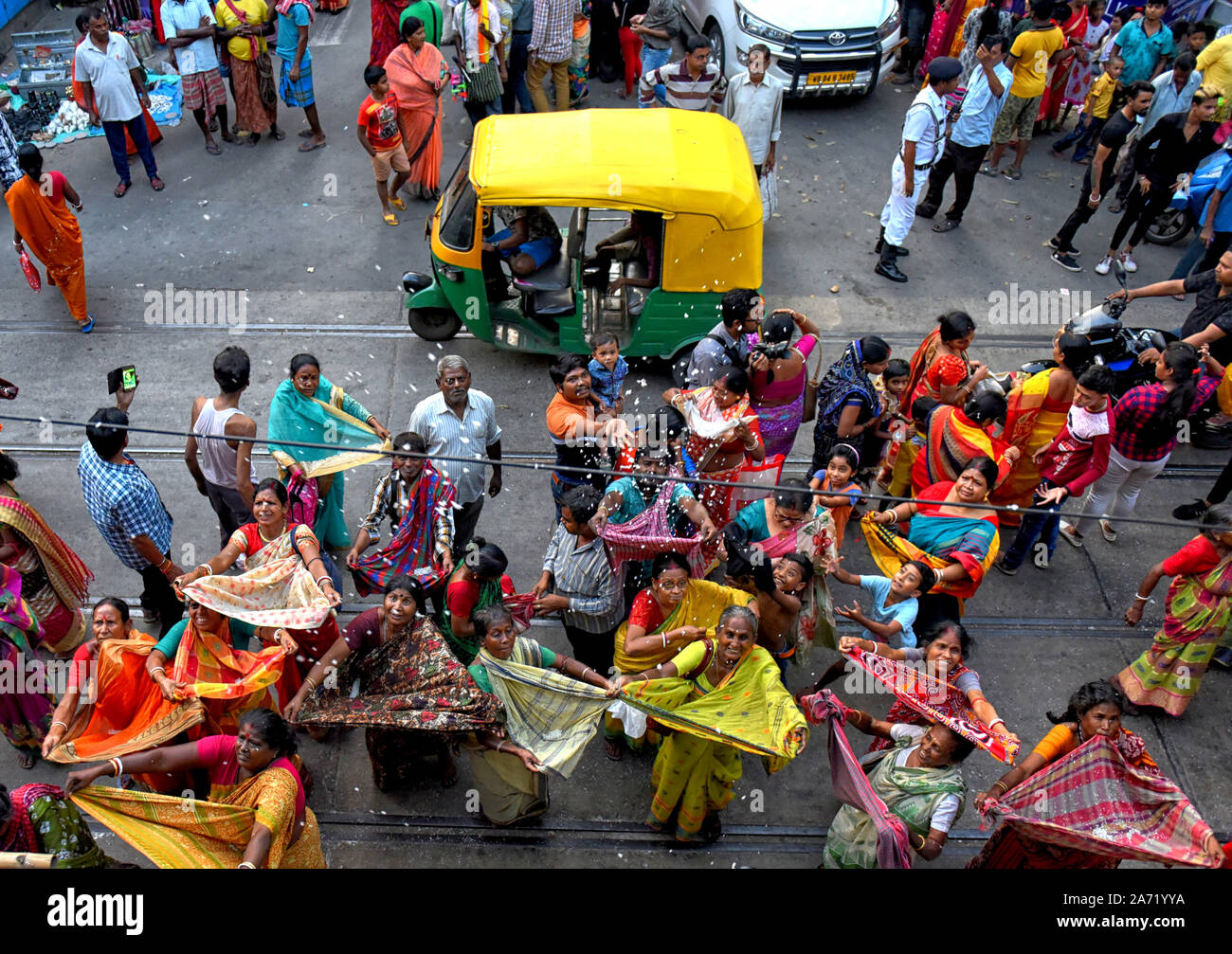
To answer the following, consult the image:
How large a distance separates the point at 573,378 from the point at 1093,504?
3548 millimetres

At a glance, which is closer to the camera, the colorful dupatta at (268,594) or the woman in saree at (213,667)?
the woman in saree at (213,667)

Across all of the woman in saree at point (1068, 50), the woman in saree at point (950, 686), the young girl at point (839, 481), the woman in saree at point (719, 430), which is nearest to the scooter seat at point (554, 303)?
the woman in saree at point (719, 430)

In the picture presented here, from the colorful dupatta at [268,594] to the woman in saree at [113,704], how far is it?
363 mm

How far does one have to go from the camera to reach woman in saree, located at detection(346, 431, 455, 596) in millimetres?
5328

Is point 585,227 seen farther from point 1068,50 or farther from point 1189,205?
point 1068,50

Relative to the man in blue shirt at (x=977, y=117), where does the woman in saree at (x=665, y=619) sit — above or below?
below

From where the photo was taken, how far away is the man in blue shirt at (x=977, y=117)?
28.8 ft

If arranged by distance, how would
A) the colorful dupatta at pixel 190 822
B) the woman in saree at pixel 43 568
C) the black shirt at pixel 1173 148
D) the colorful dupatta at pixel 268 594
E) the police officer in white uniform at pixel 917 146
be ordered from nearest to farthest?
the colorful dupatta at pixel 190 822 → the colorful dupatta at pixel 268 594 → the woman in saree at pixel 43 568 → the police officer in white uniform at pixel 917 146 → the black shirt at pixel 1173 148

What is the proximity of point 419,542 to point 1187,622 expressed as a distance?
4.18 metres

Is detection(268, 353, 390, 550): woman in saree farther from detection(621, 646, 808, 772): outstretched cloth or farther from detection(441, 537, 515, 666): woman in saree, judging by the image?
detection(621, 646, 808, 772): outstretched cloth

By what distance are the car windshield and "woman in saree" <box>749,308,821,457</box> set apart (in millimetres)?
2434

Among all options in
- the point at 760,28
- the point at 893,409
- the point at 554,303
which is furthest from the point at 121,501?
the point at 760,28

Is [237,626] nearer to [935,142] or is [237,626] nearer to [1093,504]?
[1093,504]

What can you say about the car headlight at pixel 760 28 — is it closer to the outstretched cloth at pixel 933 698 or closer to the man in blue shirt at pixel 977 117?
the man in blue shirt at pixel 977 117
